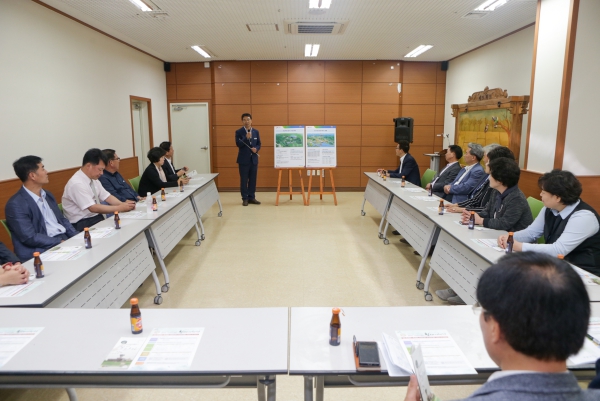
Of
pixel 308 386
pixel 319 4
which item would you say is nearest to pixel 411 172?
pixel 319 4

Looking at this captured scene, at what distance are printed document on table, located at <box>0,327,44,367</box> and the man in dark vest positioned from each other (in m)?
2.80

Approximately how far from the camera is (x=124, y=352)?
1.56m

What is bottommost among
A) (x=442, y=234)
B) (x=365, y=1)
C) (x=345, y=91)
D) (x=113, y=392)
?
(x=113, y=392)

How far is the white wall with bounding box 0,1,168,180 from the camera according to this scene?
4426mm

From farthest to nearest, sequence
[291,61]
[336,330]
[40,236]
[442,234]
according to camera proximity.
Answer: [291,61] → [442,234] → [40,236] → [336,330]

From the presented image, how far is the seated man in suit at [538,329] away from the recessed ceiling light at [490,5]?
17.1 feet

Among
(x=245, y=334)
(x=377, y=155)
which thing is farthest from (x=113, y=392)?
(x=377, y=155)

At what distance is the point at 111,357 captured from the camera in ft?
5.03

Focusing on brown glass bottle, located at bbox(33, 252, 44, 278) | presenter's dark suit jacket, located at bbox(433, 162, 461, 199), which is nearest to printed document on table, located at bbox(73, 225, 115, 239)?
brown glass bottle, located at bbox(33, 252, 44, 278)

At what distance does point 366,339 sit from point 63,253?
2185 millimetres

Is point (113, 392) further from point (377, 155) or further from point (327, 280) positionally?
point (377, 155)

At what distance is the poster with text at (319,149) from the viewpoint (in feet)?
27.7

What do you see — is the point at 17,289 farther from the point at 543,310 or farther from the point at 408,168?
the point at 408,168

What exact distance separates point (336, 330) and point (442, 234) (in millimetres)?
2379
